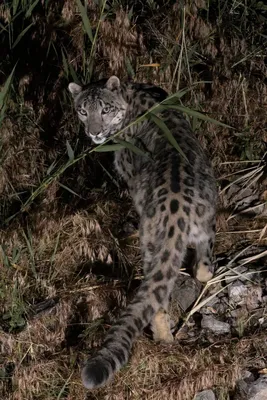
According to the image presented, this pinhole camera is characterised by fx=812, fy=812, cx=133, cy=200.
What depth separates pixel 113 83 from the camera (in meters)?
5.64

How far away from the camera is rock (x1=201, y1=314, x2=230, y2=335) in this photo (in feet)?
15.1

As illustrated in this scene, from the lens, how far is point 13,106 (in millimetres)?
5953

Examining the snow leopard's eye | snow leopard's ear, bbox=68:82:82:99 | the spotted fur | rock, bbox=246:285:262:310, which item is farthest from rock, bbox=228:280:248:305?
snow leopard's ear, bbox=68:82:82:99

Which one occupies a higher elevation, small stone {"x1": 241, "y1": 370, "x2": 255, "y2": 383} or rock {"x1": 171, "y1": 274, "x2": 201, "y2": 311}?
small stone {"x1": 241, "y1": 370, "x2": 255, "y2": 383}

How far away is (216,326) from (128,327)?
77 centimetres

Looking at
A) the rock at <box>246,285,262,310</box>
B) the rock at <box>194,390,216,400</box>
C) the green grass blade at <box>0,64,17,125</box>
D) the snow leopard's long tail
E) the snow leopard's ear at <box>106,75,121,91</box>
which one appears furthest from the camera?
the snow leopard's ear at <box>106,75,121,91</box>

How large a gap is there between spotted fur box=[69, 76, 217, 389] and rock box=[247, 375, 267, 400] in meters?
0.61

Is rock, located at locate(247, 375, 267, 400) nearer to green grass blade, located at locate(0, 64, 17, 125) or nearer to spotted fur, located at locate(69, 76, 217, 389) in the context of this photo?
spotted fur, located at locate(69, 76, 217, 389)

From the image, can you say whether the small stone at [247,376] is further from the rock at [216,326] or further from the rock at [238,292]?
the rock at [238,292]

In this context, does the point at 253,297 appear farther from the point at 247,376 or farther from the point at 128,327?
the point at 128,327

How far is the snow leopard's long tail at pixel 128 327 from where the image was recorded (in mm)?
3680

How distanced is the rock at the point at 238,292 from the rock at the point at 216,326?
19 centimetres

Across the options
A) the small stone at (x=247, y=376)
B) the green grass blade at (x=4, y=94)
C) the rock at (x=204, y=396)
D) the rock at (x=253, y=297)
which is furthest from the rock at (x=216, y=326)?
the green grass blade at (x=4, y=94)

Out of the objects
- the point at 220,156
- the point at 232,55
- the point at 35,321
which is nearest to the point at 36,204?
the point at 35,321
